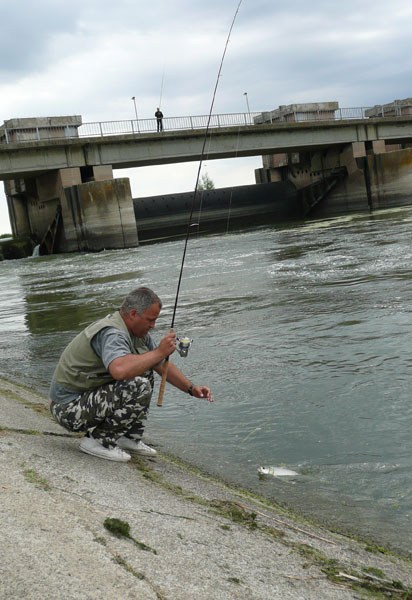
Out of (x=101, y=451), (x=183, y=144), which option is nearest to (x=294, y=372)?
(x=101, y=451)

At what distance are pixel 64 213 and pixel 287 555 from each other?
3532 centimetres

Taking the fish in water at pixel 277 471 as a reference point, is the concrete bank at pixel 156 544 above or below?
above

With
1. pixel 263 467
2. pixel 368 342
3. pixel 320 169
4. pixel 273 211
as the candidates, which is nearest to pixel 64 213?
pixel 273 211

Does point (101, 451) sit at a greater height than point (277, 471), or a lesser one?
greater

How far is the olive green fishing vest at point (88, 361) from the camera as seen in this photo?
14.6 ft

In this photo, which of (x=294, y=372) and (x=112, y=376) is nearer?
(x=112, y=376)

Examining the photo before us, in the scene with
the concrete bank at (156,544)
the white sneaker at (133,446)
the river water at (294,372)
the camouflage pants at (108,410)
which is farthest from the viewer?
the white sneaker at (133,446)

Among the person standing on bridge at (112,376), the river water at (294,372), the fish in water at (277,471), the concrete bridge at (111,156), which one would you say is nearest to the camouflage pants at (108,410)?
the person standing on bridge at (112,376)

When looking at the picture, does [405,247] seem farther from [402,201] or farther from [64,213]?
[402,201]

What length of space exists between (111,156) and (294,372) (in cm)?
3330

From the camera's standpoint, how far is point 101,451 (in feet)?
15.2

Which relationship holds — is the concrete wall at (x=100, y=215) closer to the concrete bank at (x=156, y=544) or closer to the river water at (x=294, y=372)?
the river water at (x=294, y=372)

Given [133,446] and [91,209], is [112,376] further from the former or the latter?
[91,209]

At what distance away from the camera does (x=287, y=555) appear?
3287 millimetres
